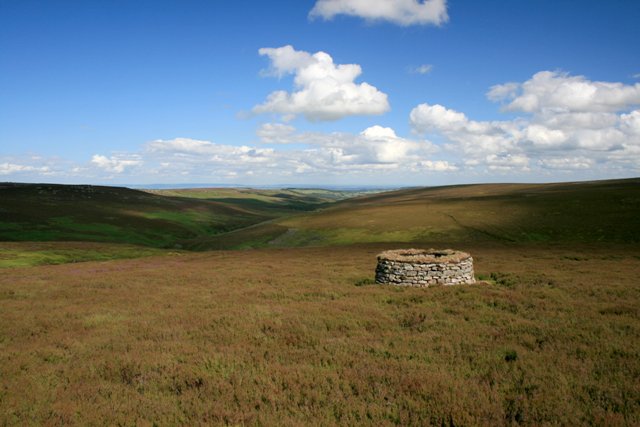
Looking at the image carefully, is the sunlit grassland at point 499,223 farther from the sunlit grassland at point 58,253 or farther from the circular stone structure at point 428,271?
the circular stone structure at point 428,271

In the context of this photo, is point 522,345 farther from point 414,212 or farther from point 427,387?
point 414,212

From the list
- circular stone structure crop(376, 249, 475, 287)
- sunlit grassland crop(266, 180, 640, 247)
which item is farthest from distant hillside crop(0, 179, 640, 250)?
circular stone structure crop(376, 249, 475, 287)

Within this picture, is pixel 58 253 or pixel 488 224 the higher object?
pixel 488 224

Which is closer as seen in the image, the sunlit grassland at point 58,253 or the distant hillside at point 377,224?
the sunlit grassland at point 58,253

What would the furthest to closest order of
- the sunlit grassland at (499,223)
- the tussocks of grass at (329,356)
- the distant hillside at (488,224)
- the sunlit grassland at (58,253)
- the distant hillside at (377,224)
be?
the distant hillside at (377,224), the distant hillside at (488,224), the sunlit grassland at (499,223), the sunlit grassland at (58,253), the tussocks of grass at (329,356)

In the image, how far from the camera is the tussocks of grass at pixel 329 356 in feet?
27.2

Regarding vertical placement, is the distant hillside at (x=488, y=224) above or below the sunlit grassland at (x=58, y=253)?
above

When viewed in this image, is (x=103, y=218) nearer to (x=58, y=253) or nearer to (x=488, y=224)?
(x=58, y=253)

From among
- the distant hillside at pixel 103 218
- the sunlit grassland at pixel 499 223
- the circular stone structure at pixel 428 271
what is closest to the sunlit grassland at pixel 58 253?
the distant hillside at pixel 103 218

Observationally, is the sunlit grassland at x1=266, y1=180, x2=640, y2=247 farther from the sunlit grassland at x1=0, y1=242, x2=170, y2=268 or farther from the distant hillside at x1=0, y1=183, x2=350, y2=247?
the distant hillside at x1=0, y1=183, x2=350, y2=247

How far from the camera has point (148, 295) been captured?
2275 centimetres

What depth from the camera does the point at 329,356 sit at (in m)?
11.4

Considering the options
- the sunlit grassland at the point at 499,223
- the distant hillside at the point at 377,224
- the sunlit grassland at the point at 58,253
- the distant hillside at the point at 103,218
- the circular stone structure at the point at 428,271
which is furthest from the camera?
the distant hillside at the point at 103,218

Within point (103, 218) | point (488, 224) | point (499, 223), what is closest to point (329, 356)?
point (488, 224)
